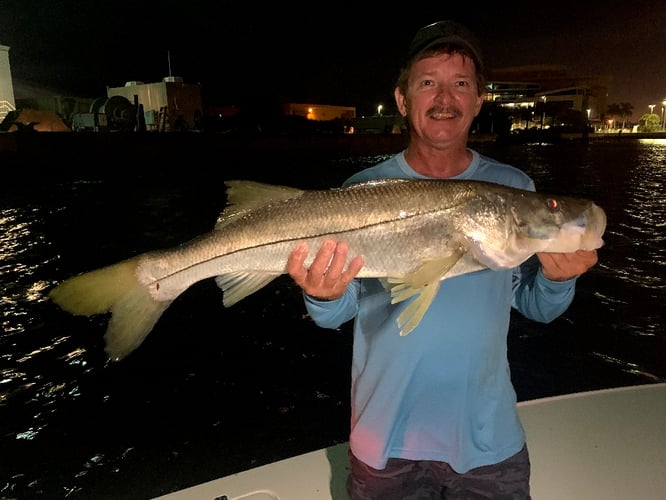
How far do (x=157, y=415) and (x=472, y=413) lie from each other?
584 centimetres

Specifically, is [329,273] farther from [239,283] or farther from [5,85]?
[5,85]

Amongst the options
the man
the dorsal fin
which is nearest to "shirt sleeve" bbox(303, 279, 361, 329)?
the man

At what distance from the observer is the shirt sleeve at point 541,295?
2.45m

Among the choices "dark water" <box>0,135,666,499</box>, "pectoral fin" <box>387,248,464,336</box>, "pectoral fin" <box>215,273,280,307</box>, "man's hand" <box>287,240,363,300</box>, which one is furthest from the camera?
"dark water" <box>0,135,666,499</box>

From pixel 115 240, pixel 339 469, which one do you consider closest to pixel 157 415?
pixel 339 469

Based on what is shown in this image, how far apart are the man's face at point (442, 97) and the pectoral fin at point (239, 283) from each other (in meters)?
1.16

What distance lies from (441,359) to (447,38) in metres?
1.66

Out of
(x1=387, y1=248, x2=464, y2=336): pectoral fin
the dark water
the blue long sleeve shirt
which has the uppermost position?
(x1=387, y1=248, x2=464, y2=336): pectoral fin

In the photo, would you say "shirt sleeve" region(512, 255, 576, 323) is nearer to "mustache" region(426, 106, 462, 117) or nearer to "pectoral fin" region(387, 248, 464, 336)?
"pectoral fin" region(387, 248, 464, 336)

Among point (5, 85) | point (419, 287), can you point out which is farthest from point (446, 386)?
point (5, 85)

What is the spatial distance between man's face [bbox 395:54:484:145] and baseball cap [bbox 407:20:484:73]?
2.1 inches

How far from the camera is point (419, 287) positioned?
240 cm

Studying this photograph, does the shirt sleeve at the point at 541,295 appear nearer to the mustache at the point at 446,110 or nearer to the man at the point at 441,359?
the man at the point at 441,359

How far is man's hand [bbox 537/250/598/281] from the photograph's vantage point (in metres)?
2.45
